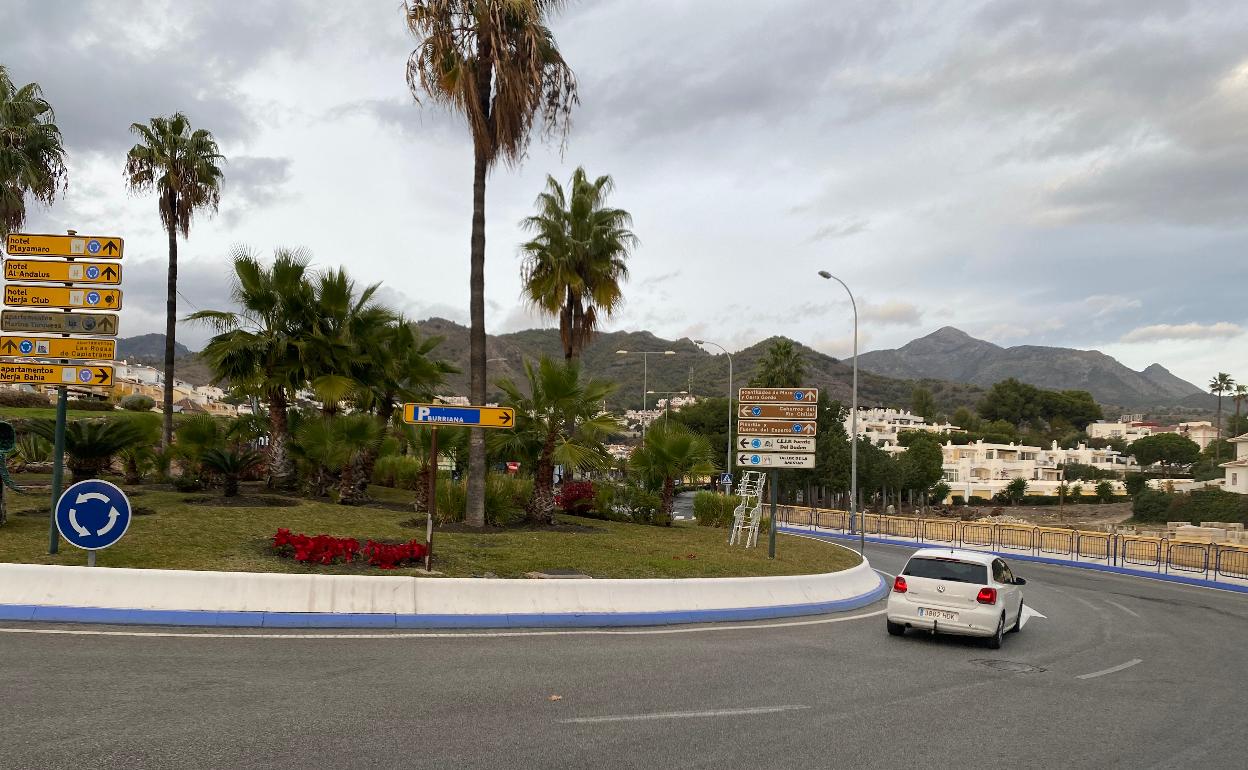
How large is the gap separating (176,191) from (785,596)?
24.5 m

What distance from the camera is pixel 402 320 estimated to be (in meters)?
25.7

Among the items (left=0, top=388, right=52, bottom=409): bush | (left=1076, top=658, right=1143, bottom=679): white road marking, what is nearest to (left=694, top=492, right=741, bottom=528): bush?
(left=1076, top=658, right=1143, bottom=679): white road marking

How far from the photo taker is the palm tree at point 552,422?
870 inches

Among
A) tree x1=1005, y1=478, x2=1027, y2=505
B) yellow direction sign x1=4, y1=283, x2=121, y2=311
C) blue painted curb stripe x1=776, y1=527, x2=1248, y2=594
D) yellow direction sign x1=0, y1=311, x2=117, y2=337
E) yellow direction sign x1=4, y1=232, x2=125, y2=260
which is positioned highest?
yellow direction sign x1=4, y1=232, x2=125, y2=260

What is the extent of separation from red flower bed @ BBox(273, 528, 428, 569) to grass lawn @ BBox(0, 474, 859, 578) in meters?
0.18

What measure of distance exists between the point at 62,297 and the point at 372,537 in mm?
7113

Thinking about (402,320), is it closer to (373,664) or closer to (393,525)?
(393,525)

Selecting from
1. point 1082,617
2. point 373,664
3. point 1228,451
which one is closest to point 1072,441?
point 1228,451

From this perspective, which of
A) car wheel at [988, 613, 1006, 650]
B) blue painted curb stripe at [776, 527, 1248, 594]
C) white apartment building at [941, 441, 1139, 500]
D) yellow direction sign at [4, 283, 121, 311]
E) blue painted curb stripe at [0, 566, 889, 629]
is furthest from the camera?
white apartment building at [941, 441, 1139, 500]

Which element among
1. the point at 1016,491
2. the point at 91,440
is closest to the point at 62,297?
the point at 91,440

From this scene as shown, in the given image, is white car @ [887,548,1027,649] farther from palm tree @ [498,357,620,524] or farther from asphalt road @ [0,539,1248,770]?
palm tree @ [498,357,620,524]

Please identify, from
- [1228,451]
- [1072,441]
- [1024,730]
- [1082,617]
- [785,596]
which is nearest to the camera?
[1024,730]

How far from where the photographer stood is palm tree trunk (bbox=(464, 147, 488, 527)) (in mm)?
20609

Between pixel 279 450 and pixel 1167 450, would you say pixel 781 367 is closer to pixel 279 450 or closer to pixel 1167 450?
pixel 279 450
